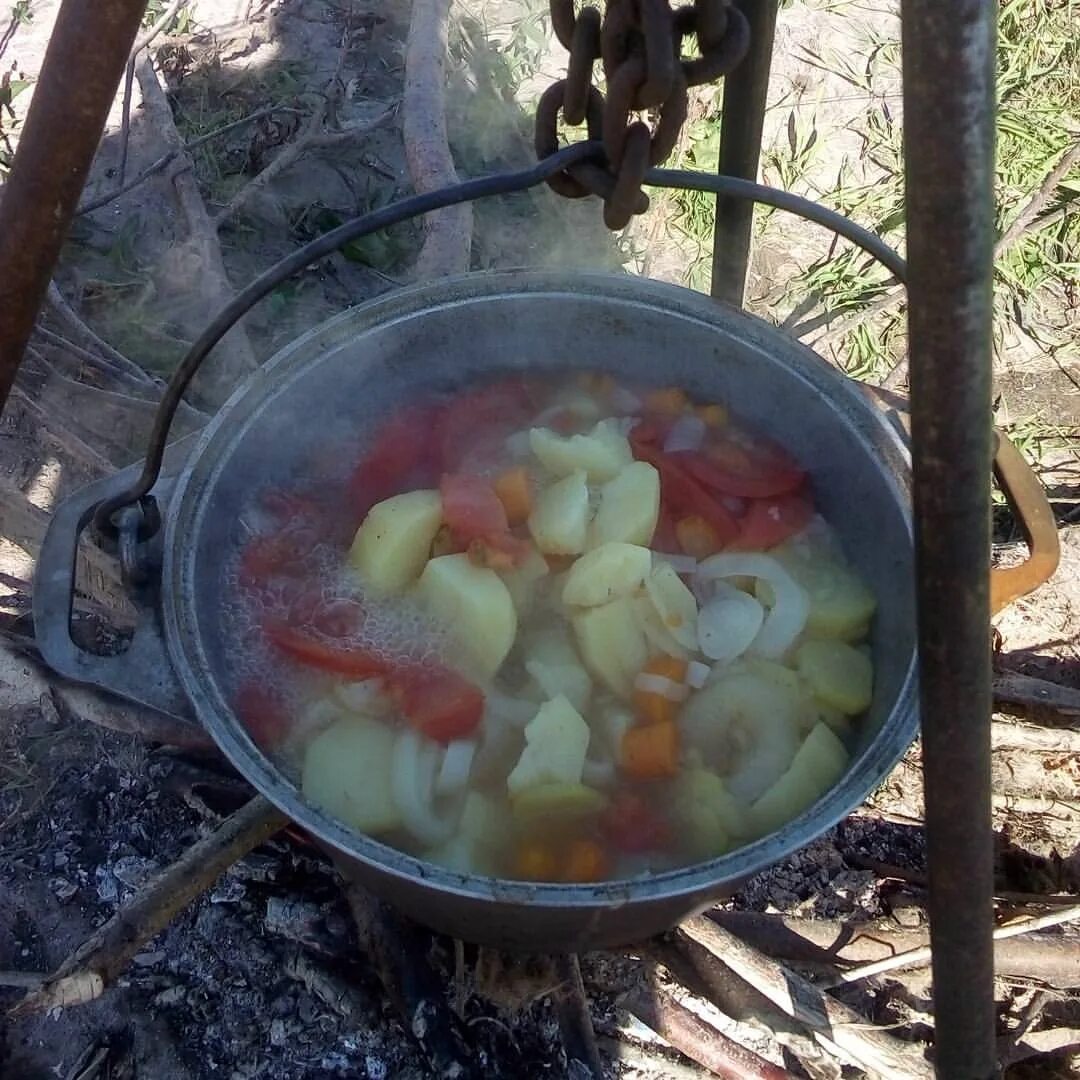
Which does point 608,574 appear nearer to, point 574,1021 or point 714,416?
point 714,416

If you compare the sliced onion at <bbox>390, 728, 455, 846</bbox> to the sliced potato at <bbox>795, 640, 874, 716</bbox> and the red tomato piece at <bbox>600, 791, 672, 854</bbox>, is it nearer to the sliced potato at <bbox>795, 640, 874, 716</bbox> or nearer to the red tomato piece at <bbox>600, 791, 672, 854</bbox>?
the red tomato piece at <bbox>600, 791, 672, 854</bbox>

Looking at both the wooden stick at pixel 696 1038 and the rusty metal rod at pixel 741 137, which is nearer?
the rusty metal rod at pixel 741 137

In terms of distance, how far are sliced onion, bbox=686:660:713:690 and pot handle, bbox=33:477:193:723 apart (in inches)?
31.0

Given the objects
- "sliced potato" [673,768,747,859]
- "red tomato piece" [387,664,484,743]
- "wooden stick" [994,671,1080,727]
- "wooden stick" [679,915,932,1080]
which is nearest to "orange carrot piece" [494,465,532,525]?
"red tomato piece" [387,664,484,743]

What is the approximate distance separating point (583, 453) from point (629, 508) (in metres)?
0.16

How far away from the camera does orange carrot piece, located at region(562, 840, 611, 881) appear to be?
149 centimetres

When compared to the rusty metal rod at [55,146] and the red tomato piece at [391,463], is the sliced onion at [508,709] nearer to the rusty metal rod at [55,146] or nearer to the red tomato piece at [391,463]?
the red tomato piece at [391,463]

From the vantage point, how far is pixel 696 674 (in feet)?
5.55

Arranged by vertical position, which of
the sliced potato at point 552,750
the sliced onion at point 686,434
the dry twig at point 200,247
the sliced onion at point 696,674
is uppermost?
the dry twig at point 200,247

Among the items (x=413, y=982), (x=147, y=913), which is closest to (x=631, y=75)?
(x=147, y=913)

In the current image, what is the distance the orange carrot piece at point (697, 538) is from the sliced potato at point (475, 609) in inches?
14.6

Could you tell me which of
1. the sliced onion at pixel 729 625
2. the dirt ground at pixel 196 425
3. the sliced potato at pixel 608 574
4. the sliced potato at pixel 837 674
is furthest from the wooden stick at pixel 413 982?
the sliced potato at pixel 837 674

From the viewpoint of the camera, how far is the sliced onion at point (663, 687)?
168 cm

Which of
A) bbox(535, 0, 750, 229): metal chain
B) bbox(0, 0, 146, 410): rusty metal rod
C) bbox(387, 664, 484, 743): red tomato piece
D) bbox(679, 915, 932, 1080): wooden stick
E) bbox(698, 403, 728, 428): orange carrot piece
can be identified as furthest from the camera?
bbox(698, 403, 728, 428): orange carrot piece
